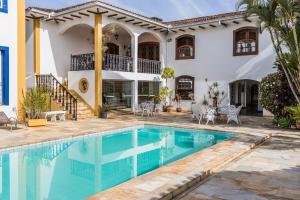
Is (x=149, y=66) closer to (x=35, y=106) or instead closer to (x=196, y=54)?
(x=196, y=54)

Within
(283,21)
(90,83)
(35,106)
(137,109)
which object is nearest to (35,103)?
(35,106)

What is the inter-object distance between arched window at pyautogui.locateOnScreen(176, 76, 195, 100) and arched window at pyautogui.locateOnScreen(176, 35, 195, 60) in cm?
149

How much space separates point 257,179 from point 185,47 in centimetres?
1560

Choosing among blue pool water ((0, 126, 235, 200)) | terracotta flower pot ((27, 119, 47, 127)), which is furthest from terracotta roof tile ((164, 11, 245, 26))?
terracotta flower pot ((27, 119, 47, 127))

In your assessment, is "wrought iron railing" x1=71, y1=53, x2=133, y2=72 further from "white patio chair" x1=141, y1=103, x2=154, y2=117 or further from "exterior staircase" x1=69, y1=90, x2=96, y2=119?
"white patio chair" x1=141, y1=103, x2=154, y2=117

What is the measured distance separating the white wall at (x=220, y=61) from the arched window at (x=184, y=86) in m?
0.33

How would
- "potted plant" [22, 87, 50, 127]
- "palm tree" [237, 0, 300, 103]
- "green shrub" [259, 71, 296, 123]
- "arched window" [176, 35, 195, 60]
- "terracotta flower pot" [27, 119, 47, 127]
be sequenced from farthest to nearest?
"arched window" [176, 35, 195, 60]
"green shrub" [259, 71, 296, 123]
"potted plant" [22, 87, 50, 127]
"terracotta flower pot" [27, 119, 47, 127]
"palm tree" [237, 0, 300, 103]

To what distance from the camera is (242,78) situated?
18.0 meters

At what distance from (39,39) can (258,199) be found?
50.1ft

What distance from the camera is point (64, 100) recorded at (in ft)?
51.4

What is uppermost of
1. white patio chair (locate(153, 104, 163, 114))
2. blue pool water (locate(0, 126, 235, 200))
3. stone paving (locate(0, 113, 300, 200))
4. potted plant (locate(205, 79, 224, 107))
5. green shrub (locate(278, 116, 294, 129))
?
potted plant (locate(205, 79, 224, 107))

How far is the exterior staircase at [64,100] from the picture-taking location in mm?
14932

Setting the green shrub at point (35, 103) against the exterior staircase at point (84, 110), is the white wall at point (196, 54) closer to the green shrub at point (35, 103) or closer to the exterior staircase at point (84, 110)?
the exterior staircase at point (84, 110)

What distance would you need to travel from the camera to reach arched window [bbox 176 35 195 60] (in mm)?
19984
